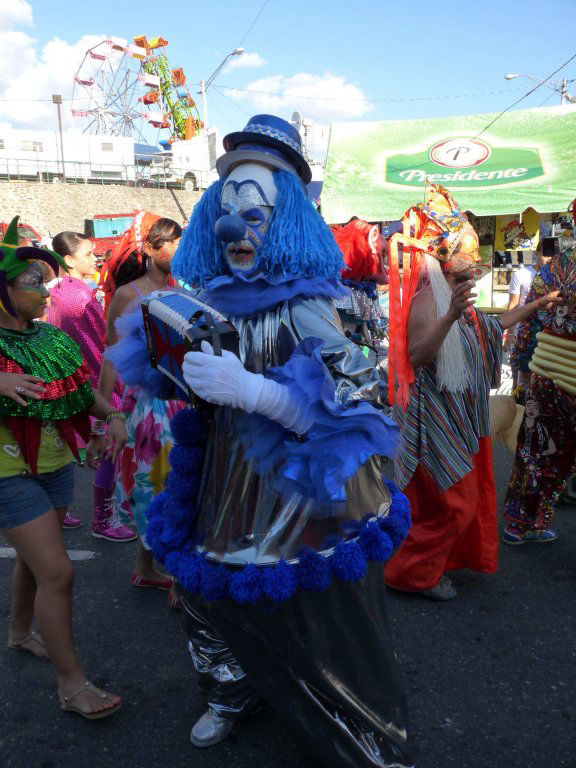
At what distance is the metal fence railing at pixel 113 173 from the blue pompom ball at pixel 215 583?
32.1m

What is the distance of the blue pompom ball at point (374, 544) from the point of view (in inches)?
60.9

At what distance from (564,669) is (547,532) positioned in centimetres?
122

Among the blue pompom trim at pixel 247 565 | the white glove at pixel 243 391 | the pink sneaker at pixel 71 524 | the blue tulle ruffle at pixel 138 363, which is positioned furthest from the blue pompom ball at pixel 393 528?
the pink sneaker at pixel 71 524

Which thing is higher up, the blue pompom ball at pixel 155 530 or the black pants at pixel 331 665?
the blue pompom ball at pixel 155 530

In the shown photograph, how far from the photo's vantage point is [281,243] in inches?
63.6

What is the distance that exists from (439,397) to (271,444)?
1532 mm

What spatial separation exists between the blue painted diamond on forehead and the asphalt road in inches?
68.1

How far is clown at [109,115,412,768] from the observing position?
1373 mm

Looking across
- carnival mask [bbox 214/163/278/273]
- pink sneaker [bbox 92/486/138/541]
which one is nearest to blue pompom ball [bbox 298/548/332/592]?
carnival mask [bbox 214/163/278/273]

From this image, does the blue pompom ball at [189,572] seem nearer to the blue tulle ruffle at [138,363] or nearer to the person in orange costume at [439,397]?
the blue tulle ruffle at [138,363]

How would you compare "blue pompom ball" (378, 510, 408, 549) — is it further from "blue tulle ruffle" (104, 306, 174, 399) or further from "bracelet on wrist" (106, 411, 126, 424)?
"bracelet on wrist" (106, 411, 126, 424)

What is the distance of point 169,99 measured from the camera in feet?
180

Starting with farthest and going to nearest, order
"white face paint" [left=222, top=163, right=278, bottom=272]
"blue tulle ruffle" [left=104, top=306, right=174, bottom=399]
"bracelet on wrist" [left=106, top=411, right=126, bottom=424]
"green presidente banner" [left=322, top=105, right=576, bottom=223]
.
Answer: "green presidente banner" [left=322, top=105, right=576, bottom=223], "bracelet on wrist" [left=106, top=411, right=126, bottom=424], "blue tulle ruffle" [left=104, top=306, right=174, bottom=399], "white face paint" [left=222, top=163, right=278, bottom=272]

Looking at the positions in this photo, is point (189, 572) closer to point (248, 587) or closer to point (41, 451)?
point (248, 587)
